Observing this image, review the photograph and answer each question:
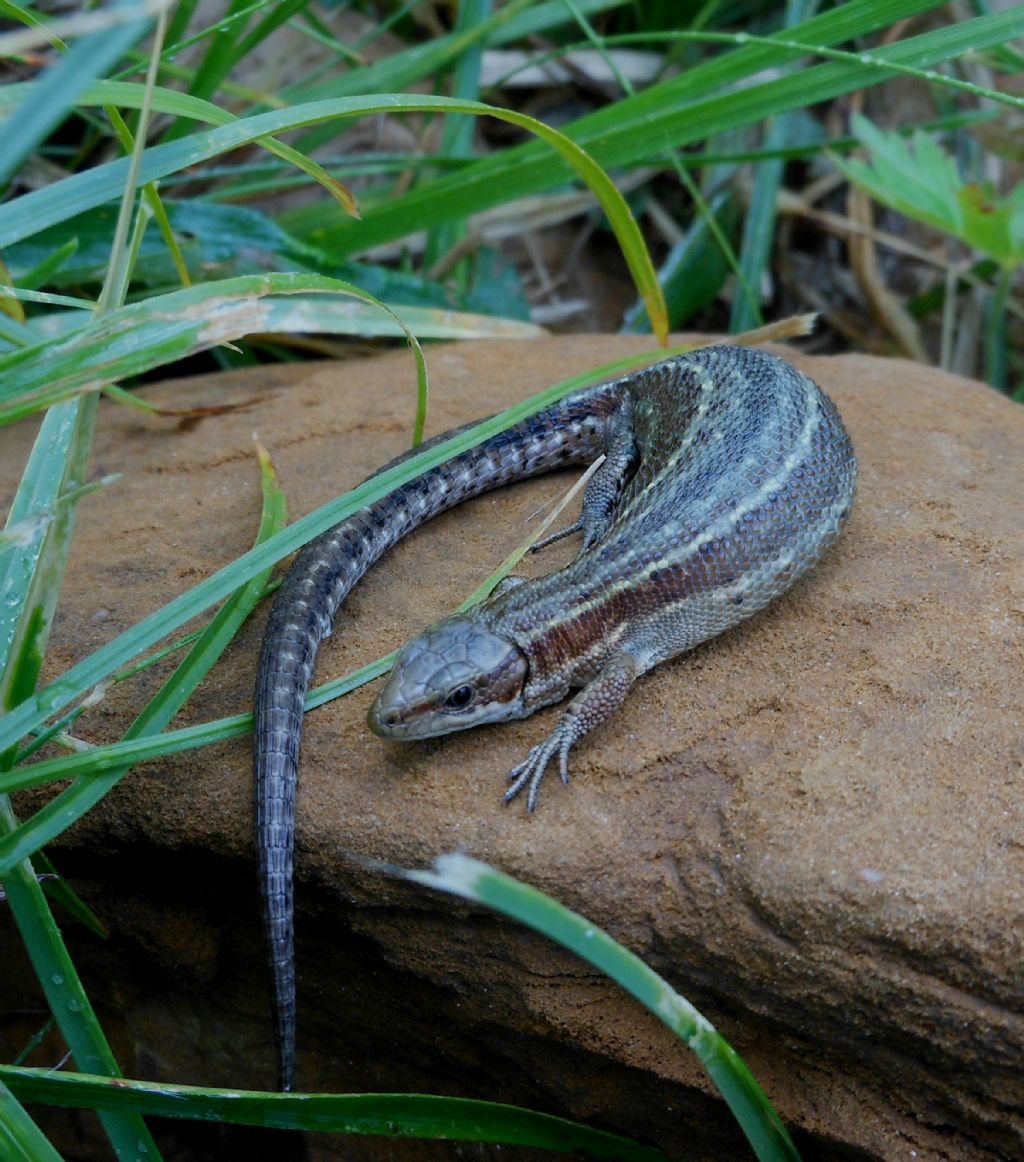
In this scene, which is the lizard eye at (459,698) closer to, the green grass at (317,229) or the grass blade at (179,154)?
the green grass at (317,229)

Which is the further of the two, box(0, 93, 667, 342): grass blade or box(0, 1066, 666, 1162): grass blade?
box(0, 93, 667, 342): grass blade

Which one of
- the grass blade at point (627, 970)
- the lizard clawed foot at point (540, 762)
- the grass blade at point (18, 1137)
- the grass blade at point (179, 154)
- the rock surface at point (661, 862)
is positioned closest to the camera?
the grass blade at point (627, 970)

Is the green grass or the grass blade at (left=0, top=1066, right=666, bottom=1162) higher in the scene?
the green grass

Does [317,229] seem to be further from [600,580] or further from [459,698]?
[459,698]

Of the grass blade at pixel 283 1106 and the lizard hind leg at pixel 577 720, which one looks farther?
the lizard hind leg at pixel 577 720

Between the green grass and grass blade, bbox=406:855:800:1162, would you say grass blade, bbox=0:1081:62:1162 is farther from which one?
grass blade, bbox=406:855:800:1162

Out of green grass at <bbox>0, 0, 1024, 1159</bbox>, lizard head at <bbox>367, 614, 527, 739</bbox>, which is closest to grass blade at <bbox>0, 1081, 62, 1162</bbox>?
green grass at <bbox>0, 0, 1024, 1159</bbox>

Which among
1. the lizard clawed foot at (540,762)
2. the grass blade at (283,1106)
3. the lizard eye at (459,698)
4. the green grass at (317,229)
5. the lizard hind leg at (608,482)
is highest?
the green grass at (317,229)

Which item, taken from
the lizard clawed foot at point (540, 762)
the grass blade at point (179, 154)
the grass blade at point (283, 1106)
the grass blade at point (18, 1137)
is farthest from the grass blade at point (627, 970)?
the grass blade at point (179, 154)
